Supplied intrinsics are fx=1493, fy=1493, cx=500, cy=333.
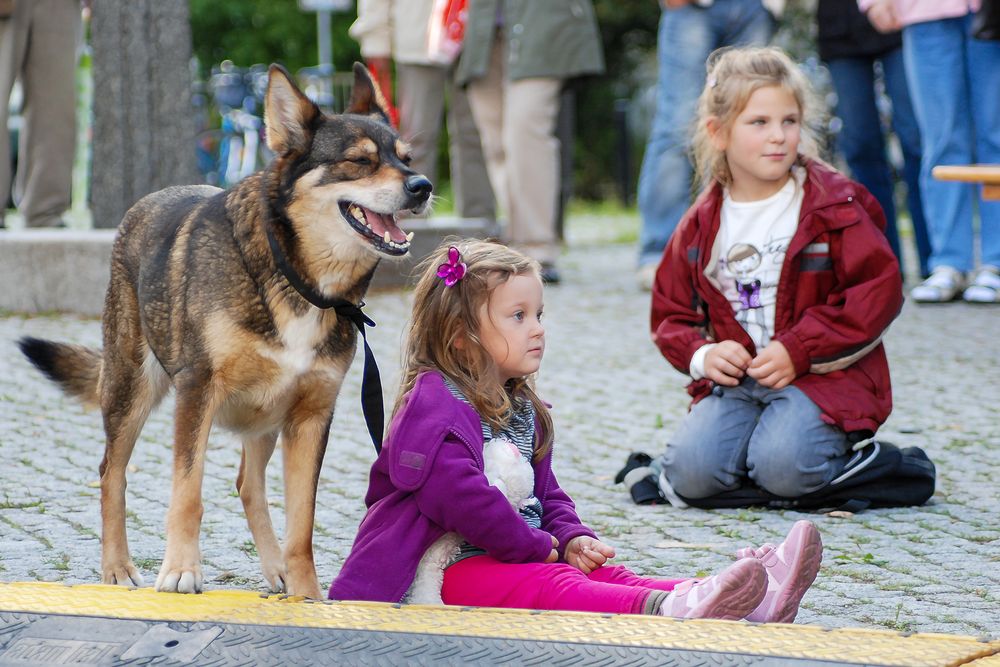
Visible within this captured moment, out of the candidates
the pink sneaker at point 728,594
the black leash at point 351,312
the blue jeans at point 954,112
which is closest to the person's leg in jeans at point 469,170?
the blue jeans at point 954,112

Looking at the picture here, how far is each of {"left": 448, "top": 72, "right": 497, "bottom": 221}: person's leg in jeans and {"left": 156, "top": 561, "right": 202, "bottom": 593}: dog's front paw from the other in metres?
7.95

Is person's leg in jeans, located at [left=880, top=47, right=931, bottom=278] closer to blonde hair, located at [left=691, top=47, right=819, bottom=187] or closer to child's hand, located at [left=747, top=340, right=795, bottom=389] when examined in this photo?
blonde hair, located at [left=691, top=47, right=819, bottom=187]

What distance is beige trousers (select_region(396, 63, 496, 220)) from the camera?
10.7 meters

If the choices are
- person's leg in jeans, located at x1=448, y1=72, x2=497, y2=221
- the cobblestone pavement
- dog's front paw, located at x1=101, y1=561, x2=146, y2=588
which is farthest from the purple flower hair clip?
person's leg in jeans, located at x1=448, y1=72, x2=497, y2=221

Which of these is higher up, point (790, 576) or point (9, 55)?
point (9, 55)

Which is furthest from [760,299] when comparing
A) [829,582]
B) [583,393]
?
[583,393]

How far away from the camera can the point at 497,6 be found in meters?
9.99

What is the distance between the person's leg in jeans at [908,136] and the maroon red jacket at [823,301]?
15.6ft

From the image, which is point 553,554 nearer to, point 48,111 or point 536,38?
point 536,38

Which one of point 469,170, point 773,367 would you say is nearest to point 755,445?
point 773,367

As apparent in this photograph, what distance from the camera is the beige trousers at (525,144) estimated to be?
9867mm

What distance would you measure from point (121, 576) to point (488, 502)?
1.22 metres

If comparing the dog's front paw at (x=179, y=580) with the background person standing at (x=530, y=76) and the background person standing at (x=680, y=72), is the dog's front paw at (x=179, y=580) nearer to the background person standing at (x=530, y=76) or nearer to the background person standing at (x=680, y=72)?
the background person standing at (x=680, y=72)

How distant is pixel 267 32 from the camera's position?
38.2 metres
